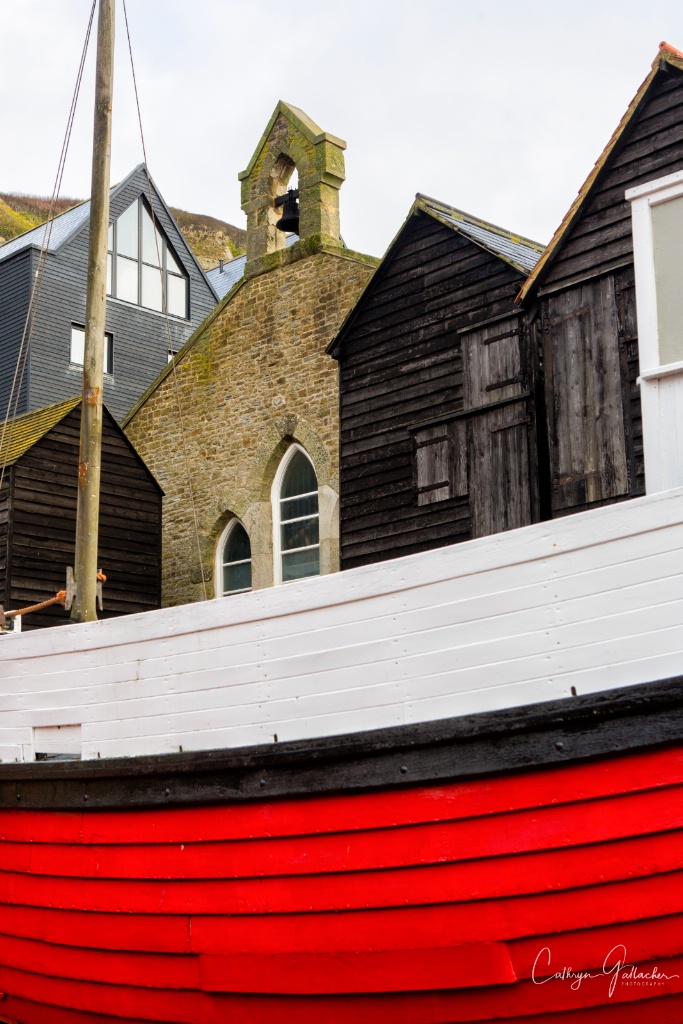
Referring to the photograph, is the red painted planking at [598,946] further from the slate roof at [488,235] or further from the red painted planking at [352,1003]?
the slate roof at [488,235]

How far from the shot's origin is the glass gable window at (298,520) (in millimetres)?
17438

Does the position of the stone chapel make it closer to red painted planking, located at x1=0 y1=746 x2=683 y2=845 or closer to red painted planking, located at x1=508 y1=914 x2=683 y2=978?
red painted planking, located at x1=0 y1=746 x2=683 y2=845

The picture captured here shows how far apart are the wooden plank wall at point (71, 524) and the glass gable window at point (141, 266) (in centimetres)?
1164

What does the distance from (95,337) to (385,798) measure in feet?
17.4

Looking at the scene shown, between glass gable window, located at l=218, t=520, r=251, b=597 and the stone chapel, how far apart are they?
0.02 meters

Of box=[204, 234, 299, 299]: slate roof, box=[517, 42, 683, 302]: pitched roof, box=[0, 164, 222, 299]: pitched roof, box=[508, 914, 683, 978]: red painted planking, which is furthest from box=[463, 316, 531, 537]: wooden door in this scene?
box=[204, 234, 299, 299]: slate roof

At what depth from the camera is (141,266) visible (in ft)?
98.7

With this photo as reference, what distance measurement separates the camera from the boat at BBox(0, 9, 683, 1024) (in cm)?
452

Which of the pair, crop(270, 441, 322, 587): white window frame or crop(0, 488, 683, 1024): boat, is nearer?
crop(0, 488, 683, 1024): boat

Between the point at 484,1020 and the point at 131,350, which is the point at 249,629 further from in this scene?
the point at 131,350

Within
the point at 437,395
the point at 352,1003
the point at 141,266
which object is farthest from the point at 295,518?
the point at 141,266

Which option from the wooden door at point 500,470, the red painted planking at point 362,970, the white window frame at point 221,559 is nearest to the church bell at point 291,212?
the white window frame at point 221,559

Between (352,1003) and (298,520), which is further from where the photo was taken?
(298,520)

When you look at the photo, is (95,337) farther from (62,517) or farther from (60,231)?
(60,231)
